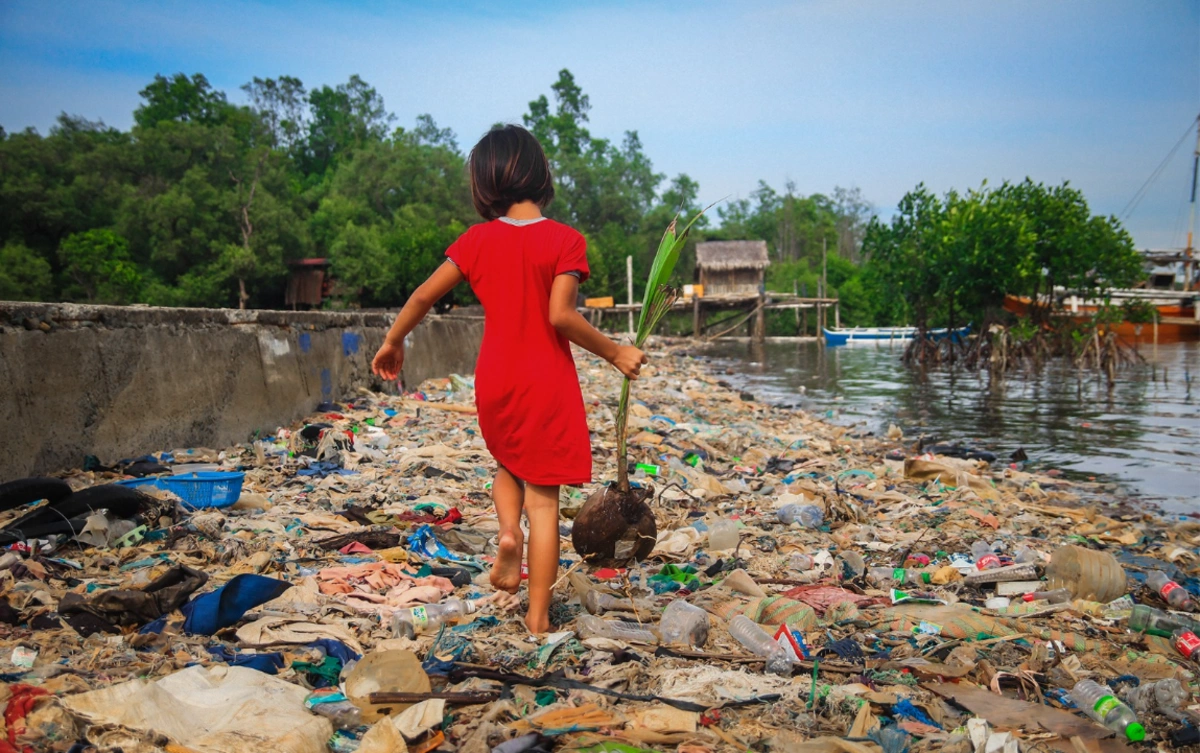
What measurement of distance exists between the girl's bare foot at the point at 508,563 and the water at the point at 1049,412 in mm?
5429

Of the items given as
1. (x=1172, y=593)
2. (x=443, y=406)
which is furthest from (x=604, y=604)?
(x=443, y=406)

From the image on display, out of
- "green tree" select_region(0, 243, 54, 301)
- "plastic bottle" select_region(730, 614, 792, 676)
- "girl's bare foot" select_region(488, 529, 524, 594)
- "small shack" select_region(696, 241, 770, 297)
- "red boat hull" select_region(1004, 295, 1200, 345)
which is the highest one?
"small shack" select_region(696, 241, 770, 297)

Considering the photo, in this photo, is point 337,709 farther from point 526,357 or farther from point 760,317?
point 760,317

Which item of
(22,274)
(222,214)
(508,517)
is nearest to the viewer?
(508,517)

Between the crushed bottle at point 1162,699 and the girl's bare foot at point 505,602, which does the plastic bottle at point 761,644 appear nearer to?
the girl's bare foot at point 505,602

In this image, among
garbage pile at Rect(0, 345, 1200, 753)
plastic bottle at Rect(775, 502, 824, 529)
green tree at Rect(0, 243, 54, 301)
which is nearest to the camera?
garbage pile at Rect(0, 345, 1200, 753)

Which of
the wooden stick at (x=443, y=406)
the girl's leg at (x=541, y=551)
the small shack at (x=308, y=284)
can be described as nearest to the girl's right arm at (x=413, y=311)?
the girl's leg at (x=541, y=551)

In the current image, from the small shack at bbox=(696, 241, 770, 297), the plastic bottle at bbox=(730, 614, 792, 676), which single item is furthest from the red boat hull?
the plastic bottle at bbox=(730, 614, 792, 676)

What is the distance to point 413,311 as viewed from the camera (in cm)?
240

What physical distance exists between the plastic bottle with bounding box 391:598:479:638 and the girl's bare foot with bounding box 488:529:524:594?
4.5 inches

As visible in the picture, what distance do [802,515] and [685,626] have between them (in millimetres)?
1978

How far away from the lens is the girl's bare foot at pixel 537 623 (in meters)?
2.27

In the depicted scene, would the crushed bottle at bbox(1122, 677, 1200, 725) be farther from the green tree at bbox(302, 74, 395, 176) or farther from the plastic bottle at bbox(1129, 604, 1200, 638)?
the green tree at bbox(302, 74, 395, 176)

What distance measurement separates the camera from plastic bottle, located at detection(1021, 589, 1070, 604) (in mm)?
2932
